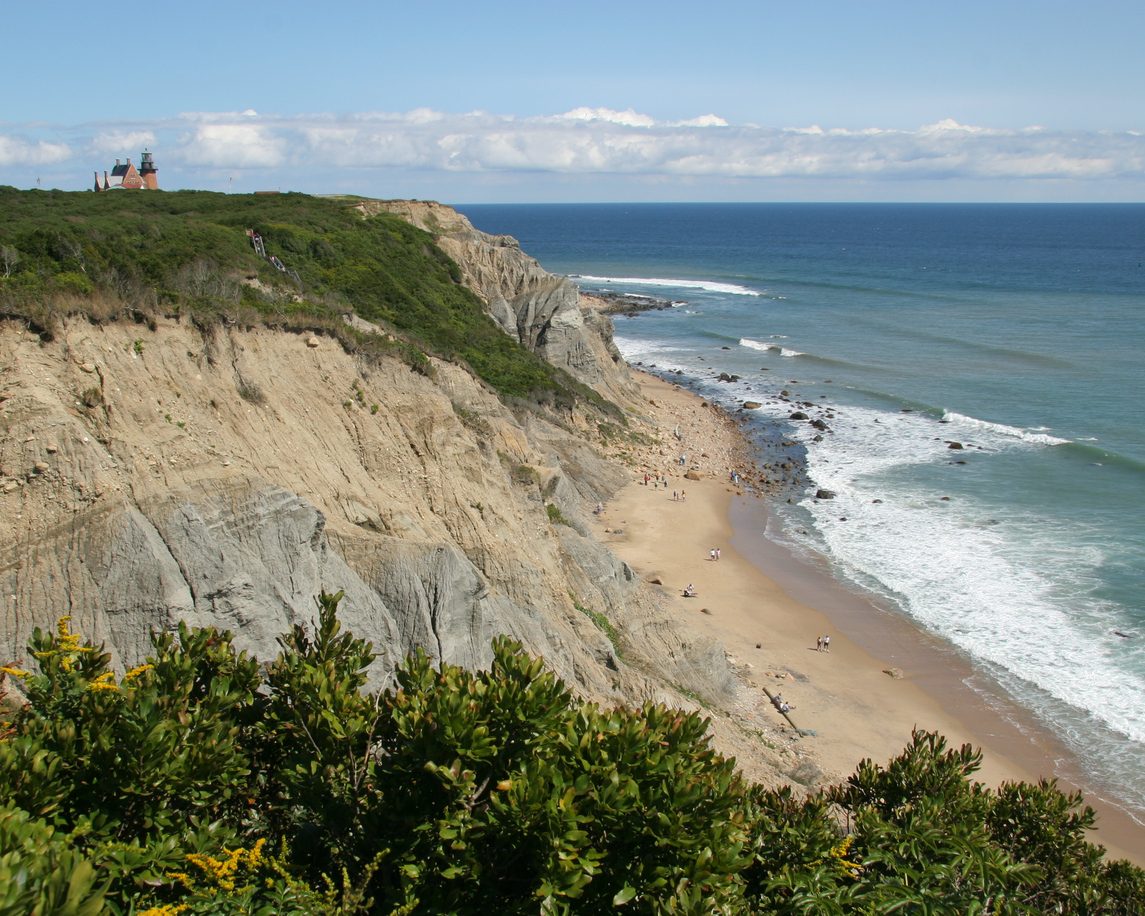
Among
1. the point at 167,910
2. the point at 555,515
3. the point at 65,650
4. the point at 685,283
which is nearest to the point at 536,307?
the point at 555,515

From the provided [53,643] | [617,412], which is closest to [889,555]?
[617,412]

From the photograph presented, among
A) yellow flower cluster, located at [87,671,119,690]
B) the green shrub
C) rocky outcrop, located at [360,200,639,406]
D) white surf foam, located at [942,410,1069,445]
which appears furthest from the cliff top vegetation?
white surf foam, located at [942,410,1069,445]

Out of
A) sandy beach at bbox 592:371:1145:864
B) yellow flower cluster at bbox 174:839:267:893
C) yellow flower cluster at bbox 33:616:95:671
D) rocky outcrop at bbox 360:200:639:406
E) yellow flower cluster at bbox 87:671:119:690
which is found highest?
rocky outcrop at bbox 360:200:639:406

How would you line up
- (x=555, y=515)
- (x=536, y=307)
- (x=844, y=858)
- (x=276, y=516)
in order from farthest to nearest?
(x=536, y=307) → (x=555, y=515) → (x=276, y=516) → (x=844, y=858)

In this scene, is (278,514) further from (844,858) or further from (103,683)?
(844,858)

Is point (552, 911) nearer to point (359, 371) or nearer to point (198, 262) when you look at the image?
point (359, 371)

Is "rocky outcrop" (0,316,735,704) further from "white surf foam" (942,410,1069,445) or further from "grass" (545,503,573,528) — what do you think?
"white surf foam" (942,410,1069,445)
